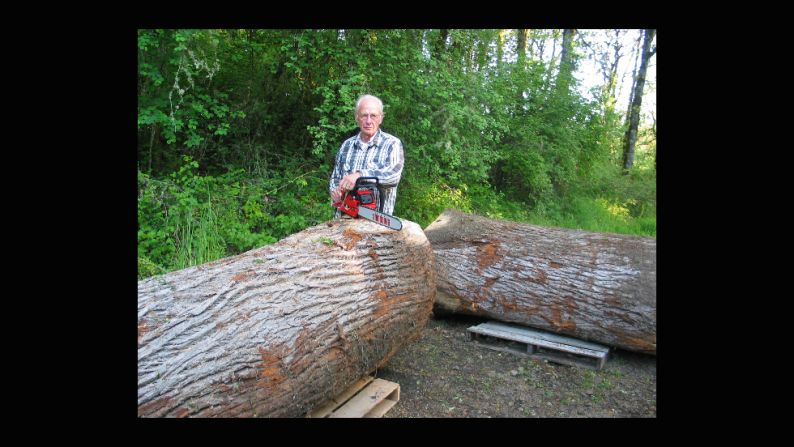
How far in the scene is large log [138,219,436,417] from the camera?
6.94 feet

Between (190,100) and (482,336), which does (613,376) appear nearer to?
(482,336)

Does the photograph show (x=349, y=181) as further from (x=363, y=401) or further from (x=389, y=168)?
(x=363, y=401)

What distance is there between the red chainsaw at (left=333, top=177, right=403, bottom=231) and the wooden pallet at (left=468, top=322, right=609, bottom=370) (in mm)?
1396

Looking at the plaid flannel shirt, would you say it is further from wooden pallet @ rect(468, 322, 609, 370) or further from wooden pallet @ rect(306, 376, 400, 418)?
wooden pallet @ rect(468, 322, 609, 370)

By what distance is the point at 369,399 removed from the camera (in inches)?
115

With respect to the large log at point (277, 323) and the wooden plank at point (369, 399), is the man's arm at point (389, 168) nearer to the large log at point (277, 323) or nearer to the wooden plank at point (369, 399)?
the large log at point (277, 323)

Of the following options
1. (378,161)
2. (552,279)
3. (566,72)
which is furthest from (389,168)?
(566,72)

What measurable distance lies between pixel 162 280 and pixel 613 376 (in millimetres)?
3121

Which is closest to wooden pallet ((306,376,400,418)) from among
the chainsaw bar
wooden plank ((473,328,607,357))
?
the chainsaw bar

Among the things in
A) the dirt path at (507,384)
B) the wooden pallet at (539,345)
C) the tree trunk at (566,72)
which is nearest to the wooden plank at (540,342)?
the wooden pallet at (539,345)

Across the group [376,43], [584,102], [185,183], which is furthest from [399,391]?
[584,102]

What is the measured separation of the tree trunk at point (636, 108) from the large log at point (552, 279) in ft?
25.6

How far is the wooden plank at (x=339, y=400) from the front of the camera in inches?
106

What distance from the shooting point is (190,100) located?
18.6 ft
